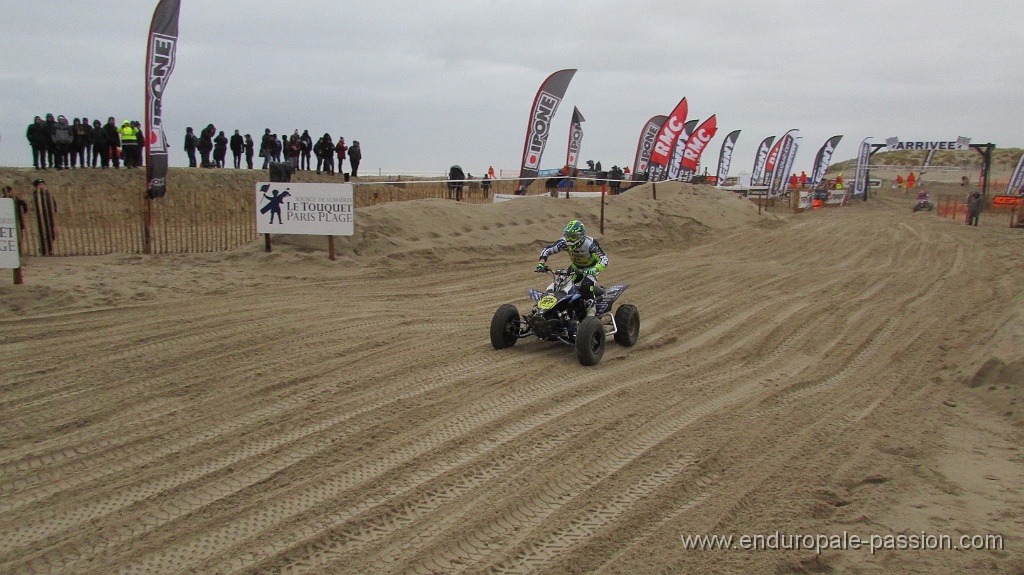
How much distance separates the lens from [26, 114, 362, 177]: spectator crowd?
1869cm

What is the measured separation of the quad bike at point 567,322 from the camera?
838cm

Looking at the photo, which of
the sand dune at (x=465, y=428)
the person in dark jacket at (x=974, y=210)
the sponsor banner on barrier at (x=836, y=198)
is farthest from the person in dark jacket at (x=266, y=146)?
the sponsor banner on barrier at (x=836, y=198)

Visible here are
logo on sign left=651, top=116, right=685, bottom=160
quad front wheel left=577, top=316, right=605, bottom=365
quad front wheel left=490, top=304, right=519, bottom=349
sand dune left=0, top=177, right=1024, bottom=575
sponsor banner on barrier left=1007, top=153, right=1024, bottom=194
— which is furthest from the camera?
sponsor banner on barrier left=1007, top=153, right=1024, bottom=194

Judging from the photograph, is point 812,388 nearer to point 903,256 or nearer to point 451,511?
point 451,511

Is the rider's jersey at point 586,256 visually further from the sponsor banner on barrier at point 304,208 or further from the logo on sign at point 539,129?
the logo on sign at point 539,129

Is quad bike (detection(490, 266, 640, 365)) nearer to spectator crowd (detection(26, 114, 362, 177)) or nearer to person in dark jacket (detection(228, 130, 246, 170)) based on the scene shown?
spectator crowd (detection(26, 114, 362, 177))

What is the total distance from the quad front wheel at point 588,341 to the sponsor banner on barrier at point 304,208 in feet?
22.4

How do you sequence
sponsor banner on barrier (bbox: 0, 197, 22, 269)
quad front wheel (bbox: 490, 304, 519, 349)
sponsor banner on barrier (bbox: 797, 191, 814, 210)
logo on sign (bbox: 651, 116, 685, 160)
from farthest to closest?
sponsor banner on barrier (bbox: 797, 191, 814, 210)
logo on sign (bbox: 651, 116, 685, 160)
sponsor banner on barrier (bbox: 0, 197, 22, 269)
quad front wheel (bbox: 490, 304, 519, 349)

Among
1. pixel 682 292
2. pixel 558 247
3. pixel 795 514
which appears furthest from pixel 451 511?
pixel 682 292

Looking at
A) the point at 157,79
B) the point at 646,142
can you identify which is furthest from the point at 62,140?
the point at 646,142

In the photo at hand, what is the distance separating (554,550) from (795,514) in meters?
1.66

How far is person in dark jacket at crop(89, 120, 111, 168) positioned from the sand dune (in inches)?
338

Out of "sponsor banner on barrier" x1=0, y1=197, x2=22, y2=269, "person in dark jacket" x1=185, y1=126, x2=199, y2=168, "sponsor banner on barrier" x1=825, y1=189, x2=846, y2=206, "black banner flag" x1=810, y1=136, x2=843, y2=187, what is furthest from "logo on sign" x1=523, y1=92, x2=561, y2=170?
"black banner flag" x1=810, y1=136, x2=843, y2=187

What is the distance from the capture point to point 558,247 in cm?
958
